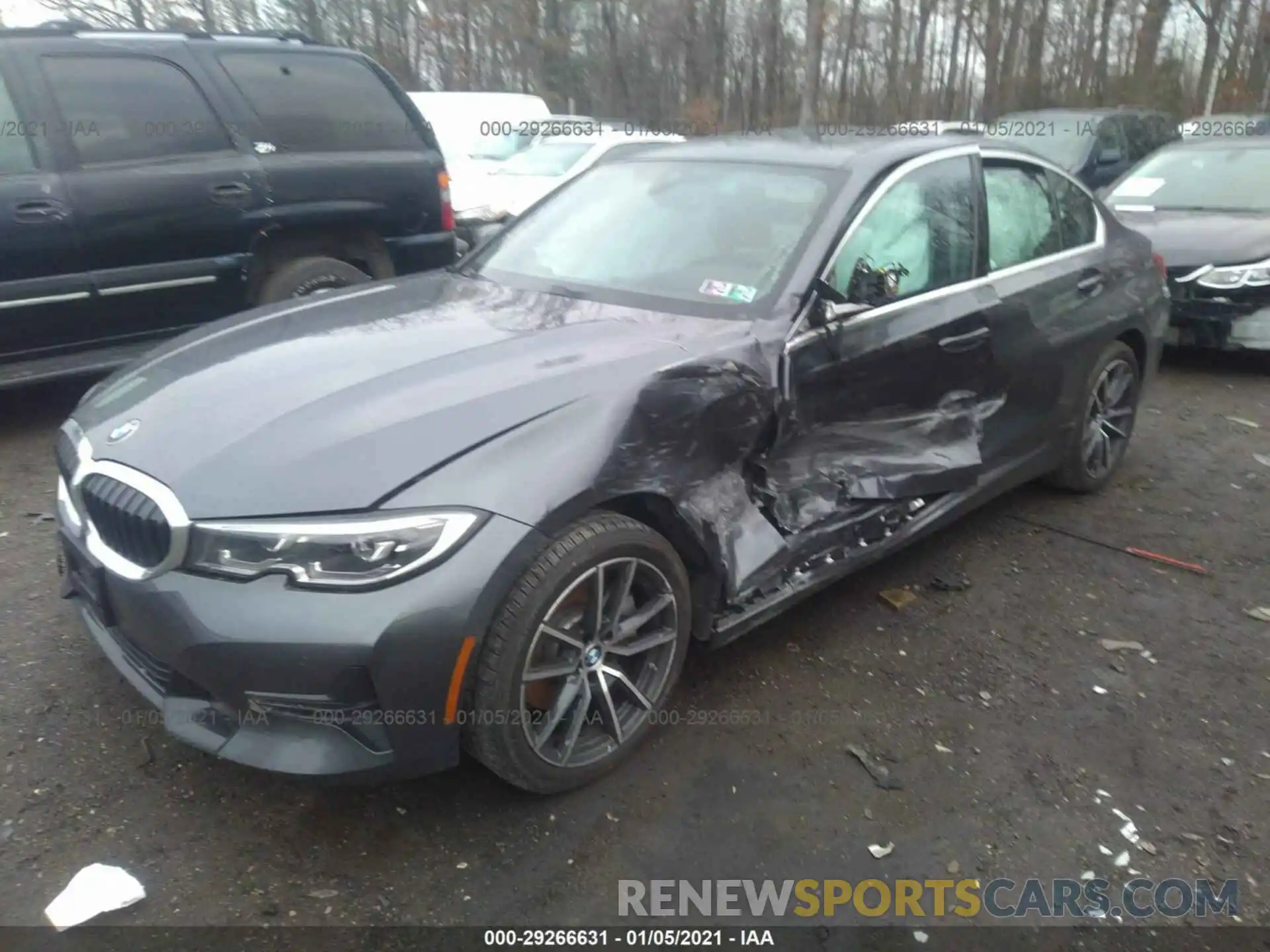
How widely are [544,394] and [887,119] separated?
3099 cm

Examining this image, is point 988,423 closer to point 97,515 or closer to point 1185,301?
point 97,515

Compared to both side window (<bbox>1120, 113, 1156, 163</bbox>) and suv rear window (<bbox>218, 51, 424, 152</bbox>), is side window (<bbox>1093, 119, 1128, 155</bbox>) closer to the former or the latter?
side window (<bbox>1120, 113, 1156, 163</bbox>)

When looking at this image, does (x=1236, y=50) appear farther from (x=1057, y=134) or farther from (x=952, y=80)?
(x=1057, y=134)

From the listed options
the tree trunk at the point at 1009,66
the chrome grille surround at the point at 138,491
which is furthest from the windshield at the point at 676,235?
the tree trunk at the point at 1009,66

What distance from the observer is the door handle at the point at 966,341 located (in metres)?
3.69

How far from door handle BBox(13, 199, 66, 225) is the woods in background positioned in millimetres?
25777

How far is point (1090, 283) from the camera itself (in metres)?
4.48

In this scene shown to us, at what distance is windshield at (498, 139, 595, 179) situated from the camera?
11.4 m

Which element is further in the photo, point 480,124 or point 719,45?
point 719,45

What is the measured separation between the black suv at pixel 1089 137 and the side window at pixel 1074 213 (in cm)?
687

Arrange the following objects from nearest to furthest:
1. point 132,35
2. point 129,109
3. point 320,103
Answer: point 129,109 < point 132,35 < point 320,103

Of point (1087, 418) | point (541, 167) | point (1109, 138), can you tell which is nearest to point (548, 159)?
point (541, 167)

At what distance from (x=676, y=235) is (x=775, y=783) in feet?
6.31

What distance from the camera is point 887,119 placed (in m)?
30.5
